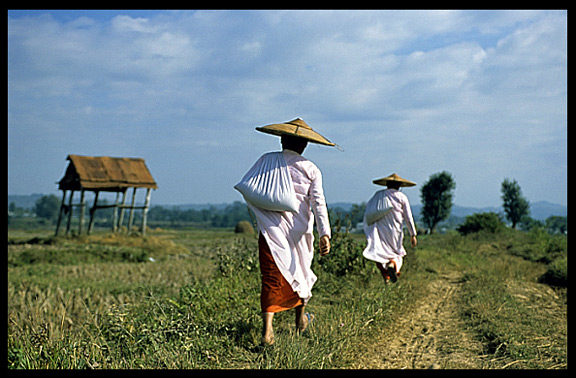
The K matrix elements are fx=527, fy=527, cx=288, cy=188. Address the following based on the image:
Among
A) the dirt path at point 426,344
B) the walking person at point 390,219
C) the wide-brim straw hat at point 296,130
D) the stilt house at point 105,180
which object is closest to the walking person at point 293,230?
the wide-brim straw hat at point 296,130

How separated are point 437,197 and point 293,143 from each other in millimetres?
36787

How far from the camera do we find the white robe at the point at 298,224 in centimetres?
525

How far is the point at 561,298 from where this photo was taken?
9.52 meters

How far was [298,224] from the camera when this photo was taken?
5.36 metres

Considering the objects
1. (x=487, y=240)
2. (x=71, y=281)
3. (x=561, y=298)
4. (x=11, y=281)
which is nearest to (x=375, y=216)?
(x=561, y=298)

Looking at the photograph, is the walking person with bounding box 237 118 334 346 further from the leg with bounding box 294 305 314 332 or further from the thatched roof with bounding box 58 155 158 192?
the thatched roof with bounding box 58 155 158 192

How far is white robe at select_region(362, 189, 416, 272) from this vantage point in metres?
9.48

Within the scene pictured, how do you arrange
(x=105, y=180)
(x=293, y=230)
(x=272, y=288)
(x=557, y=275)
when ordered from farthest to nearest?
1. (x=105, y=180)
2. (x=557, y=275)
3. (x=293, y=230)
4. (x=272, y=288)

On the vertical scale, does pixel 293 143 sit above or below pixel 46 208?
above

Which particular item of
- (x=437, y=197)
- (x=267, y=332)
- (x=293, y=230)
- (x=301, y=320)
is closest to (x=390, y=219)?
(x=301, y=320)

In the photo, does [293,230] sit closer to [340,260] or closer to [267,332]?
[267,332]

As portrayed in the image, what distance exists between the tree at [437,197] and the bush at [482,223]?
16.1 meters
